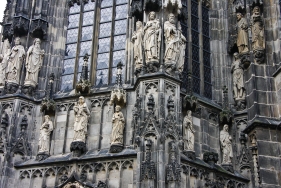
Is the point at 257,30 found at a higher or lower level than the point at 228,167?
higher

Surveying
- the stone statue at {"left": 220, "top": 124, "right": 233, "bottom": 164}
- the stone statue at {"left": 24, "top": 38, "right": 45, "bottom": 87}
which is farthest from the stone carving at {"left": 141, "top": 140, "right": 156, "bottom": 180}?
the stone statue at {"left": 24, "top": 38, "right": 45, "bottom": 87}

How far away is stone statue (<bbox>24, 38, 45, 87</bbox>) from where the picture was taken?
1664cm

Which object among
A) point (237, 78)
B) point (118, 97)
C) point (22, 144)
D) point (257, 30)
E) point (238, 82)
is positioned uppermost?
point (257, 30)

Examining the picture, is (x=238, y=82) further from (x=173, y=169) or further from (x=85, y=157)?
(x=85, y=157)

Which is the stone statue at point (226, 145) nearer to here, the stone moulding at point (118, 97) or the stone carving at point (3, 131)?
the stone moulding at point (118, 97)

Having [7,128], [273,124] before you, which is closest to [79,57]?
[7,128]

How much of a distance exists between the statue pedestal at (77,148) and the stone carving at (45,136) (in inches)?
37.0

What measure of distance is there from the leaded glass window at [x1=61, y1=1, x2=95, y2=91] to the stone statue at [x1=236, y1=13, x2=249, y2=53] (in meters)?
4.74

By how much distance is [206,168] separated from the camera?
48.9 feet

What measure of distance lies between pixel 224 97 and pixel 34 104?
19.0 ft

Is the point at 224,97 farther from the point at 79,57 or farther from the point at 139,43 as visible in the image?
the point at 79,57

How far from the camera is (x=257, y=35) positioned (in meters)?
16.9

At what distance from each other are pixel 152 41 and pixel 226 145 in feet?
12.3

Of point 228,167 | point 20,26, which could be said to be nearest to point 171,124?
point 228,167
